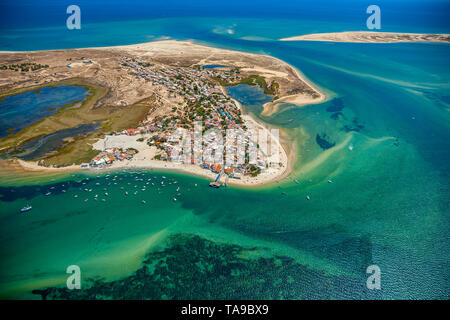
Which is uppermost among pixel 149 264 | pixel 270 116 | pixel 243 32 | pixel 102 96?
pixel 243 32

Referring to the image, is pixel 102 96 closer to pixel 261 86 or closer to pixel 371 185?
pixel 261 86

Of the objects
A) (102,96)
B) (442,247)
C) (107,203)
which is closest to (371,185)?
(442,247)

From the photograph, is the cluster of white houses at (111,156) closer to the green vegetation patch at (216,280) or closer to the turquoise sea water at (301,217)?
the turquoise sea water at (301,217)

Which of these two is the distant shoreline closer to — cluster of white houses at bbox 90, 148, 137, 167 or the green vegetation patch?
cluster of white houses at bbox 90, 148, 137, 167

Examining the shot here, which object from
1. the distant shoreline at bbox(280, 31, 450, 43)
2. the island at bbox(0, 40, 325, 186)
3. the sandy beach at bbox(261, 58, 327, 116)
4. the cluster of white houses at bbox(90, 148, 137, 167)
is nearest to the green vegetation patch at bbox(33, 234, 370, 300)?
the island at bbox(0, 40, 325, 186)

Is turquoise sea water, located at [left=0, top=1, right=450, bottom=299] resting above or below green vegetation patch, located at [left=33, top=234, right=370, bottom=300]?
above

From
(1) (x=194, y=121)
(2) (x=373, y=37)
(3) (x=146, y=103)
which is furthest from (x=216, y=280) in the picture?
(2) (x=373, y=37)
